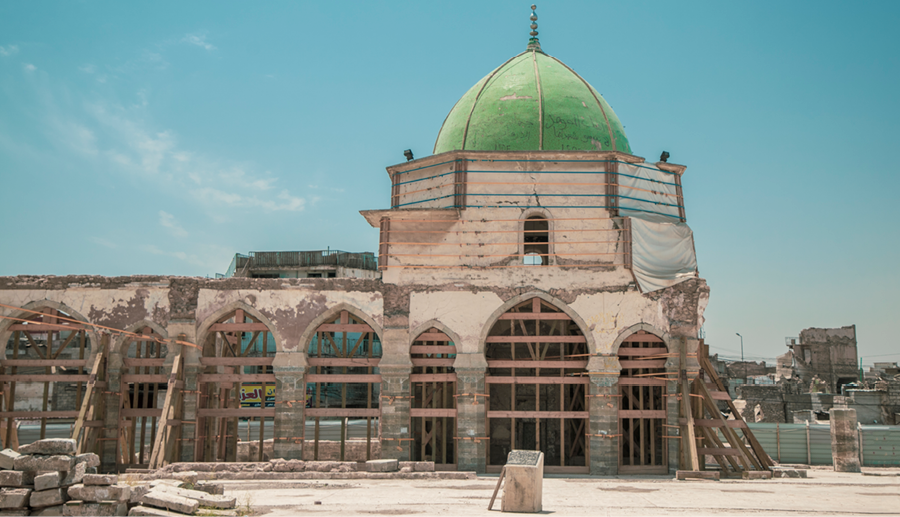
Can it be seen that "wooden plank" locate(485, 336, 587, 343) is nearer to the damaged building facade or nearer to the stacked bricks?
the damaged building facade

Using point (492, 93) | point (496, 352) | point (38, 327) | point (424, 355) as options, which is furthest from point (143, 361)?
point (492, 93)

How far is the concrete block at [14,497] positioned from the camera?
473 inches

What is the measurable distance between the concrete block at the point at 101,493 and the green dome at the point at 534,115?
13.8m

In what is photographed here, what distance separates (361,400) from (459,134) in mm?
24753

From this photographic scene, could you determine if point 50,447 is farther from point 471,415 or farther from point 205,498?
point 471,415

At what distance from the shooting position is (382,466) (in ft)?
58.6

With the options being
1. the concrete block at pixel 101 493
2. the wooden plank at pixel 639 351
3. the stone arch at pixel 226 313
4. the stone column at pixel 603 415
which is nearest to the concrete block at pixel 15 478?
the concrete block at pixel 101 493

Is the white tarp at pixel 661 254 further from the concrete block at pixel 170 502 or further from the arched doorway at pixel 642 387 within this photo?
the concrete block at pixel 170 502

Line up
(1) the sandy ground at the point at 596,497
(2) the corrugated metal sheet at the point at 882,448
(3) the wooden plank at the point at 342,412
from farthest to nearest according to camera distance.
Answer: (2) the corrugated metal sheet at the point at 882,448
(3) the wooden plank at the point at 342,412
(1) the sandy ground at the point at 596,497

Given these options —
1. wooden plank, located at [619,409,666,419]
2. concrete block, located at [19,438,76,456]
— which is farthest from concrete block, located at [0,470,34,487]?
wooden plank, located at [619,409,666,419]

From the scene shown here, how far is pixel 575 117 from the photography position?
22594 mm

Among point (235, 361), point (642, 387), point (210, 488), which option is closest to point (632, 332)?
point (642, 387)

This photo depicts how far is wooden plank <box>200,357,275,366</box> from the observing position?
2025 centimetres

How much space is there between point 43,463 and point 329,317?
31.1 feet
